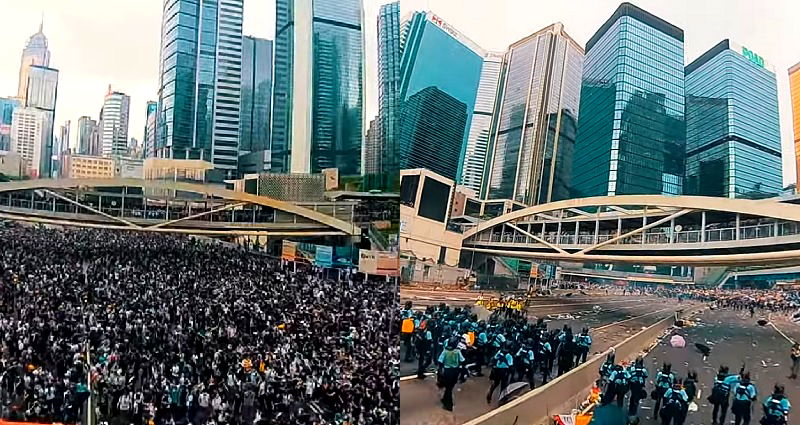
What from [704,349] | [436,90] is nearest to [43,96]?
[436,90]

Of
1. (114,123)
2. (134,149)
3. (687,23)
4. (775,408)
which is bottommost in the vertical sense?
(775,408)

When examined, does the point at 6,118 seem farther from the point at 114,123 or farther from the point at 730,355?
the point at 730,355

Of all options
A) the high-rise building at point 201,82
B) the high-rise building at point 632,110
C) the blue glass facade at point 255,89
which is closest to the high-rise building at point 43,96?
the high-rise building at point 201,82

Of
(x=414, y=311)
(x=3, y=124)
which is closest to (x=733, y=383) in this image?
(x=414, y=311)

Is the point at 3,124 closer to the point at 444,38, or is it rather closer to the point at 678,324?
the point at 444,38

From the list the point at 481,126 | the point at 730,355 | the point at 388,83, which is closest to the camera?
the point at 730,355

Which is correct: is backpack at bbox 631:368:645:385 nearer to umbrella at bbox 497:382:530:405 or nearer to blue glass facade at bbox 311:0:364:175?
umbrella at bbox 497:382:530:405
